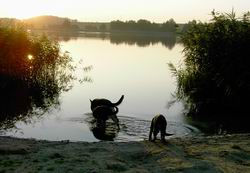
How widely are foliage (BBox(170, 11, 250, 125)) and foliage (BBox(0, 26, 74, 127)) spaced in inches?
285

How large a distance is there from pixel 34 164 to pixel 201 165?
12.7ft

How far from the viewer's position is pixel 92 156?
39.0ft

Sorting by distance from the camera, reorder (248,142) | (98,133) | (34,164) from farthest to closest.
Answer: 1. (98,133)
2. (248,142)
3. (34,164)

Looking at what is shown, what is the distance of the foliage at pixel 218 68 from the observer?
73.8ft

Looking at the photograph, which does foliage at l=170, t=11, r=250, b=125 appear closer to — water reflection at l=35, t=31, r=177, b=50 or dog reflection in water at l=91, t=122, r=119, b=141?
dog reflection in water at l=91, t=122, r=119, b=141

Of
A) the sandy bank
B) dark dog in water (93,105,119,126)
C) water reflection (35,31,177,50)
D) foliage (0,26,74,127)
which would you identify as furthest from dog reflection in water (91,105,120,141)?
water reflection (35,31,177,50)

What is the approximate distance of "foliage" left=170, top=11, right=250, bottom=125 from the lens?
886 inches

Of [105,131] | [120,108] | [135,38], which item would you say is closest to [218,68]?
[120,108]

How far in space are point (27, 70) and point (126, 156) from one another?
48.4 feet

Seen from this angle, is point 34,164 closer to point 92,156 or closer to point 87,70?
point 92,156

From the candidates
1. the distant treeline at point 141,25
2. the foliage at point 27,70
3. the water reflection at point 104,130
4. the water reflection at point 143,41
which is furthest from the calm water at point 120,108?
the distant treeline at point 141,25

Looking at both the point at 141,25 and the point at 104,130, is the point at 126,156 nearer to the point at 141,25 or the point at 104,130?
the point at 104,130

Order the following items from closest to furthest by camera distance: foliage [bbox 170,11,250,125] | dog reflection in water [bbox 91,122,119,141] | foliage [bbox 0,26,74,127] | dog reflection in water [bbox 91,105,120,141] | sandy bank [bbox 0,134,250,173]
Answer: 1. sandy bank [bbox 0,134,250,173]
2. dog reflection in water [bbox 91,122,119,141]
3. dog reflection in water [bbox 91,105,120,141]
4. foliage [bbox 170,11,250,125]
5. foliage [bbox 0,26,74,127]

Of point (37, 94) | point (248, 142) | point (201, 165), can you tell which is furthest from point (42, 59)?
point (201, 165)
